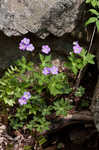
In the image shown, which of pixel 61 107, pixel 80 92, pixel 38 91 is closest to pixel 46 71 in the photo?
pixel 38 91

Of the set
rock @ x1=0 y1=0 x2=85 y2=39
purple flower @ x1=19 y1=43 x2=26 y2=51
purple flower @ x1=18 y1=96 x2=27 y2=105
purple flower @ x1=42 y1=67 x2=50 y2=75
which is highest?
rock @ x1=0 y1=0 x2=85 y2=39

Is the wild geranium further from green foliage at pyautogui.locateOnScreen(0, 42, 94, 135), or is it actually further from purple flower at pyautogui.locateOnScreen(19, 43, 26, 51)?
green foliage at pyautogui.locateOnScreen(0, 42, 94, 135)

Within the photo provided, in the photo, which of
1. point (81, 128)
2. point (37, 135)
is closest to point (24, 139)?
point (37, 135)

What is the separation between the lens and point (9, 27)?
2.34 meters

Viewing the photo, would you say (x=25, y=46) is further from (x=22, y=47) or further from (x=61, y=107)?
(x=61, y=107)

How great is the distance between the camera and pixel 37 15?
238 centimetres

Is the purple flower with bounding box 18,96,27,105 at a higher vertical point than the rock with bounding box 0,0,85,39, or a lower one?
lower

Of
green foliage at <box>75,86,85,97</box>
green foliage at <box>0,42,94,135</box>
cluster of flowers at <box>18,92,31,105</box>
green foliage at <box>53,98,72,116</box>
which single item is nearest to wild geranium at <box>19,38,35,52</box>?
green foliage at <box>0,42,94,135</box>

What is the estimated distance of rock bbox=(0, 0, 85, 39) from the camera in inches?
91.3

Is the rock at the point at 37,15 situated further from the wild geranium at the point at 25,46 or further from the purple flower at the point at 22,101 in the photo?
the purple flower at the point at 22,101

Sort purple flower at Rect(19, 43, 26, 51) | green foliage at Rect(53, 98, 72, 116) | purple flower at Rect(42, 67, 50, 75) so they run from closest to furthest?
purple flower at Rect(42, 67, 50, 75) → purple flower at Rect(19, 43, 26, 51) → green foliage at Rect(53, 98, 72, 116)

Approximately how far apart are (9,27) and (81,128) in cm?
172

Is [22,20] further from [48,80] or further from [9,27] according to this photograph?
[48,80]

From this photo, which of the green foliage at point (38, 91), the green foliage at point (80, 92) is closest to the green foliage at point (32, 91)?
the green foliage at point (38, 91)
